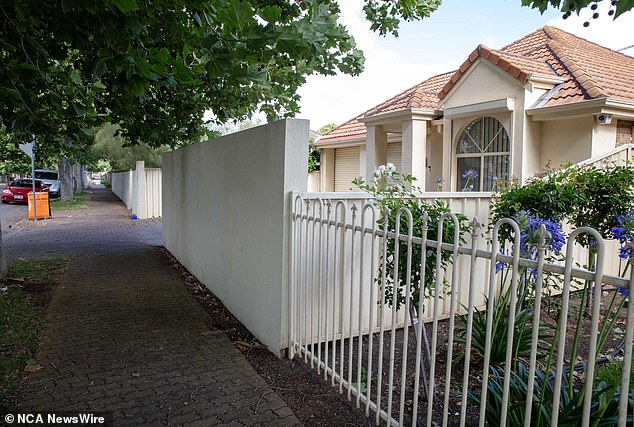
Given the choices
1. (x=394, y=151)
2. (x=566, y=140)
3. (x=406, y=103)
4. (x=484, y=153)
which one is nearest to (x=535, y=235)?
(x=566, y=140)

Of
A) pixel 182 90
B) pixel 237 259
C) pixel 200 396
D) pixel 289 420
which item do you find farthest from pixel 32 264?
pixel 289 420

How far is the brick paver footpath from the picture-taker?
11.7ft

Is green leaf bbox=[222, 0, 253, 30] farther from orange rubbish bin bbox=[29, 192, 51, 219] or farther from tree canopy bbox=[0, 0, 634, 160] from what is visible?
orange rubbish bin bbox=[29, 192, 51, 219]

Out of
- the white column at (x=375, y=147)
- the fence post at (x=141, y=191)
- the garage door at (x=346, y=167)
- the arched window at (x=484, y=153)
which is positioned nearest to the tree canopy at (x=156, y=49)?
the arched window at (x=484, y=153)

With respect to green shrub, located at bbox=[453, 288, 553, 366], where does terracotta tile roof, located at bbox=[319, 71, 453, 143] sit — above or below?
above

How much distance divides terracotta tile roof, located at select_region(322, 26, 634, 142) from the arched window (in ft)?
3.63

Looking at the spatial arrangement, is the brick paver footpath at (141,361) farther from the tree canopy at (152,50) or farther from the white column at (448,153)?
the white column at (448,153)

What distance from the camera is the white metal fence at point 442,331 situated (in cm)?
231

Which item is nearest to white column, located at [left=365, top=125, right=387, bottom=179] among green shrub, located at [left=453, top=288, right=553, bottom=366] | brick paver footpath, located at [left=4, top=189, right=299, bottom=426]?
brick paver footpath, located at [left=4, top=189, right=299, bottom=426]

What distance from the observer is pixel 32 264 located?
354 inches

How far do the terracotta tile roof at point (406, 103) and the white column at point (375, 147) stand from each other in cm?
54

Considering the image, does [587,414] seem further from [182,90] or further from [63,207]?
[63,207]

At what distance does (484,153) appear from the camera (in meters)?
10.5

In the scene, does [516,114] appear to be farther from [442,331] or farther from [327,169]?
[327,169]
